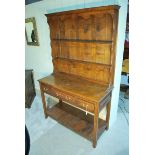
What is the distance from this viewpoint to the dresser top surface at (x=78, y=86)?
1.80 meters

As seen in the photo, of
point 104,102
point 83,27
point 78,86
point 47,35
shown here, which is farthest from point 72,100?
point 47,35

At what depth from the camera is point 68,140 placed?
2.16m

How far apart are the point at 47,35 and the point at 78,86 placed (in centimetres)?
124

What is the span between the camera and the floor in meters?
1.97

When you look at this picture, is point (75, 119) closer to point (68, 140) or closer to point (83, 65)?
point (68, 140)

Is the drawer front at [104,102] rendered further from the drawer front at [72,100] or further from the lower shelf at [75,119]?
the lower shelf at [75,119]

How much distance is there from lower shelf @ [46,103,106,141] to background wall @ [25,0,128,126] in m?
0.37

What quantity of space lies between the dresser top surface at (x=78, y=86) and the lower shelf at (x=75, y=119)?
65 centimetres

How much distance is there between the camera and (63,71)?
101 inches

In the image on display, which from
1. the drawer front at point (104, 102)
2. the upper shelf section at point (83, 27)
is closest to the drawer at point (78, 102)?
the drawer front at point (104, 102)

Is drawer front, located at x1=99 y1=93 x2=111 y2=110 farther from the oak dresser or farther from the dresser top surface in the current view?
the dresser top surface
